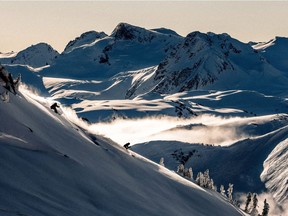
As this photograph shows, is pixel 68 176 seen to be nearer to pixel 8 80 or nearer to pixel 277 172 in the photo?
pixel 8 80

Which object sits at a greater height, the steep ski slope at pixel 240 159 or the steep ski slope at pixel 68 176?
the steep ski slope at pixel 68 176

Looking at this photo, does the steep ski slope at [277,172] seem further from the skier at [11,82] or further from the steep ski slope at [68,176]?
the skier at [11,82]

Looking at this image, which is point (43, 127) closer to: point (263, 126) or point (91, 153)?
point (91, 153)

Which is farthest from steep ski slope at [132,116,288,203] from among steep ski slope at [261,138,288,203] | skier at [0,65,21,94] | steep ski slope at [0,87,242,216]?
skier at [0,65,21,94]

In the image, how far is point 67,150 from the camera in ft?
95.5

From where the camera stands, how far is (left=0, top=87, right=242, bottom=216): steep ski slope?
20.9 metres

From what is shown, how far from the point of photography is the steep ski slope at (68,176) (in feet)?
68.5

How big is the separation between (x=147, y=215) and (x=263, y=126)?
174 metres

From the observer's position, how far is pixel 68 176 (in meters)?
25.4

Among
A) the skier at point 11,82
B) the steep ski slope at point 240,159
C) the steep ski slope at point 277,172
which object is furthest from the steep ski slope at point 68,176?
the steep ski slope at point 240,159

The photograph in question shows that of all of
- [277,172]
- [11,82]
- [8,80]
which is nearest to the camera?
[8,80]

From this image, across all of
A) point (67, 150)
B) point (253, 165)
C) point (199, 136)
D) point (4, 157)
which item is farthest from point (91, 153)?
point (199, 136)

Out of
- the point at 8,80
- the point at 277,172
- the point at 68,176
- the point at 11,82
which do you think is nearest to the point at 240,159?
the point at 277,172

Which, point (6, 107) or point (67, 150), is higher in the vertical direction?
point (6, 107)
